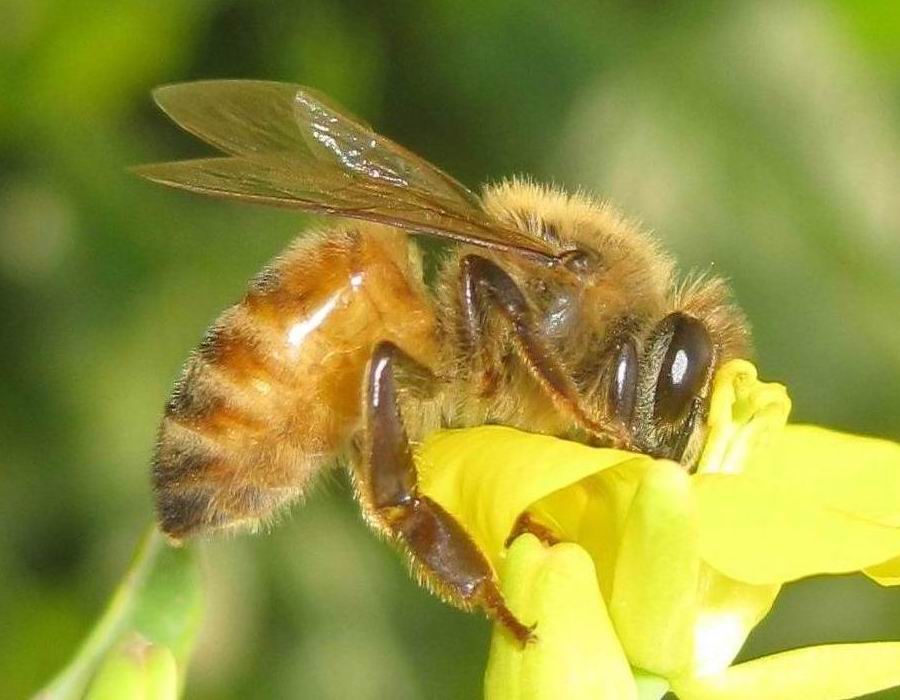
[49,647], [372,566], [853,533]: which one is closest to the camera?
[853,533]

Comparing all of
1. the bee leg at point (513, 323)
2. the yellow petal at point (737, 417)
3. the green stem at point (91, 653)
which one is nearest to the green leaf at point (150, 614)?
the green stem at point (91, 653)

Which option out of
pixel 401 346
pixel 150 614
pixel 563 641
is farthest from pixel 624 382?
pixel 150 614

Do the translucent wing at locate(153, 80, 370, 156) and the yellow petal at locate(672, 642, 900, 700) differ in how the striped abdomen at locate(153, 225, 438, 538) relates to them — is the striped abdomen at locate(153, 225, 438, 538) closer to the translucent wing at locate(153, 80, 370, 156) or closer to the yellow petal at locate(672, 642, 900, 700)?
the translucent wing at locate(153, 80, 370, 156)

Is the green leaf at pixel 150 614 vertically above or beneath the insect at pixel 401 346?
beneath

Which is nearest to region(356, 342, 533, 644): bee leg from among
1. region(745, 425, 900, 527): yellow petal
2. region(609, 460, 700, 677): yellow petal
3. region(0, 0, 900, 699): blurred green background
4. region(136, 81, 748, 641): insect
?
region(136, 81, 748, 641): insect

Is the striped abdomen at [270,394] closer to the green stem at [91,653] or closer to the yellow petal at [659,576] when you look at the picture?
the green stem at [91,653]

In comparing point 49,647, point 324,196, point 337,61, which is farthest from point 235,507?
point 337,61

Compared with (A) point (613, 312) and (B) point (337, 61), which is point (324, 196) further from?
(B) point (337, 61)

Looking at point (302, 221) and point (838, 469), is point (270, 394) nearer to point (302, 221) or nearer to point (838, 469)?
point (838, 469)
